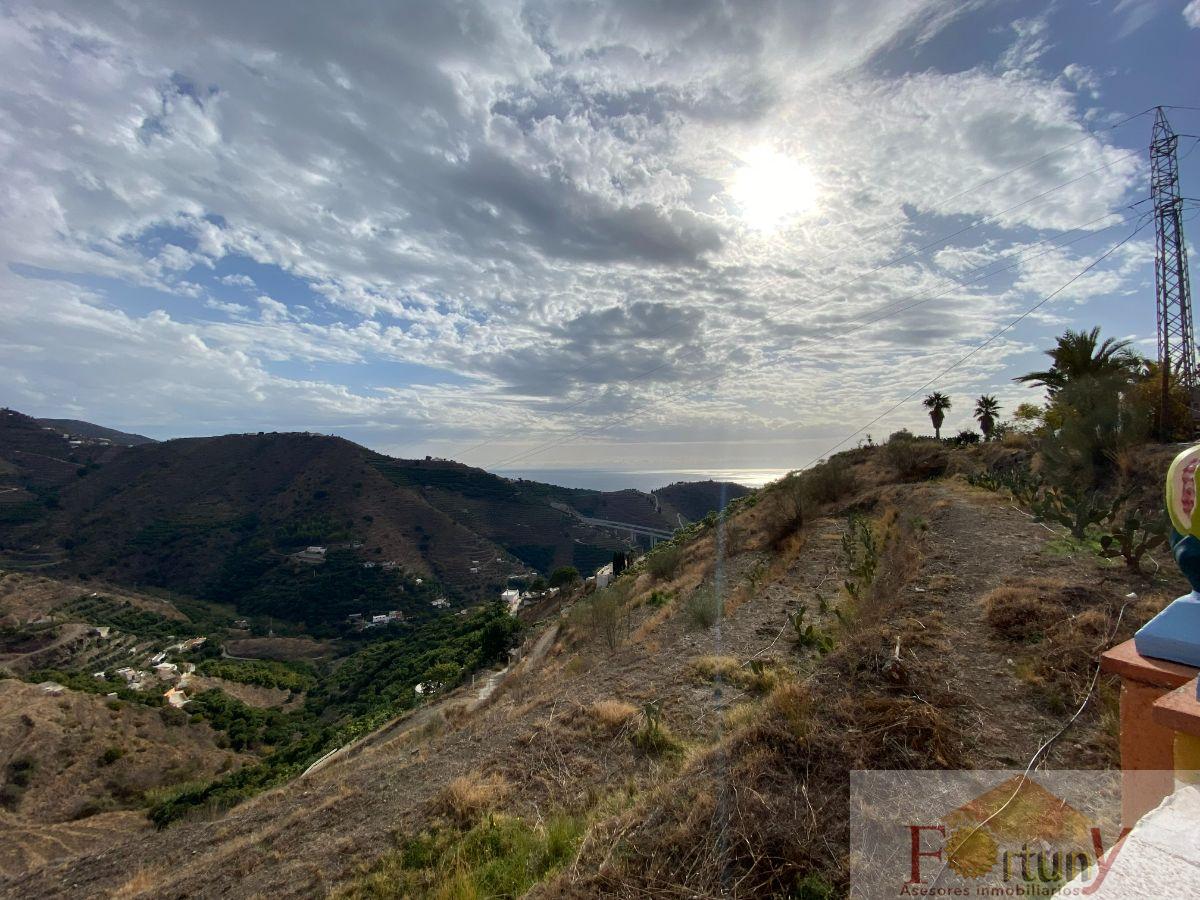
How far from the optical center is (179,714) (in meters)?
33.2

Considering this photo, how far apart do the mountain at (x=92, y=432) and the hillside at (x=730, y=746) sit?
519 ft

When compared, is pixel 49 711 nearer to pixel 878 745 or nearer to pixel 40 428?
pixel 878 745

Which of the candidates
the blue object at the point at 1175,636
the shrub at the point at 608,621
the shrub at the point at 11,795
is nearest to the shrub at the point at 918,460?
the shrub at the point at 608,621

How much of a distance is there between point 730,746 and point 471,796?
2936 millimetres

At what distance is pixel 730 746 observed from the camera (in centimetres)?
391

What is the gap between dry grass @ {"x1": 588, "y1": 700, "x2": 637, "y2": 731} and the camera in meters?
6.23

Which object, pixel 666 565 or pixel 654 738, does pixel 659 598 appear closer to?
pixel 666 565

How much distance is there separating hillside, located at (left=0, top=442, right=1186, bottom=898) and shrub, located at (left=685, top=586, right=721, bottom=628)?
0.05m

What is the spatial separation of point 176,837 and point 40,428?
15177 cm

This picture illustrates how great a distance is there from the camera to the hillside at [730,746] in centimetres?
315

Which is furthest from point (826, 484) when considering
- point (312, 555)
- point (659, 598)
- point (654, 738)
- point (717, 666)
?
point (312, 555)

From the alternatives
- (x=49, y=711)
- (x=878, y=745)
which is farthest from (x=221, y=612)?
(x=878, y=745)

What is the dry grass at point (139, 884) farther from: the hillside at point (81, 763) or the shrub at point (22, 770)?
the shrub at point (22, 770)

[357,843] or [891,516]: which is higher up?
[891,516]
